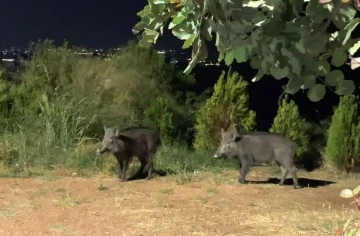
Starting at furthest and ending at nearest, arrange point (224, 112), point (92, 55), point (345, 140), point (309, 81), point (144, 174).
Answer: point (92, 55), point (224, 112), point (345, 140), point (144, 174), point (309, 81)

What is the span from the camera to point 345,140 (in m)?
9.41

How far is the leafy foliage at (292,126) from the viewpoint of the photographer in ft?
32.4

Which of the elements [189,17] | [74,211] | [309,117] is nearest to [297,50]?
[189,17]

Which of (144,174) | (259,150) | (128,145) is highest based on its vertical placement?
(259,150)

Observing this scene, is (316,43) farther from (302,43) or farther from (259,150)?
(259,150)

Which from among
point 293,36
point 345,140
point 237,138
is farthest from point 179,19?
point 345,140

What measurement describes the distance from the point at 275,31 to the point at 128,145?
256 inches

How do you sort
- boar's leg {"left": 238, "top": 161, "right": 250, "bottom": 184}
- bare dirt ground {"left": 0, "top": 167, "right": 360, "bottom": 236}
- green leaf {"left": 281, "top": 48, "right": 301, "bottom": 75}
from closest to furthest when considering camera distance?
green leaf {"left": 281, "top": 48, "right": 301, "bottom": 75} < bare dirt ground {"left": 0, "top": 167, "right": 360, "bottom": 236} < boar's leg {"left": 238, "top": 161, "right": 250, "bottom": 184}

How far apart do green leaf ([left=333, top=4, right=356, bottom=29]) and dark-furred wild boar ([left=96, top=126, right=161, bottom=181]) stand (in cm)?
636

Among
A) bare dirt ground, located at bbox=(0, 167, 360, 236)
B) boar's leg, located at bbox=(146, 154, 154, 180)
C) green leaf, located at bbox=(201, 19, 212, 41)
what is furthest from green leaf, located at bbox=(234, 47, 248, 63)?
boar's leg, located at bbox=(146, 154, 154, 180)

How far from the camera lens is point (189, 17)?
2.08 meters

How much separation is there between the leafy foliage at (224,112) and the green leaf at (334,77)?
26.5 feet

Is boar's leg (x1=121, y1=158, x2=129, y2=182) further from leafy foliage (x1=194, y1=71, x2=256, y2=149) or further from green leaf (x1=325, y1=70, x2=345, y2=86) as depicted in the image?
green leaf (x1=325, y1=70, x2=345, y2=86)

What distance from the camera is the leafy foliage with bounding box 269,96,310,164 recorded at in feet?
32.4
